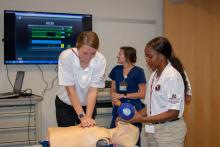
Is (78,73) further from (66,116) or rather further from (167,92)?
(167,92)

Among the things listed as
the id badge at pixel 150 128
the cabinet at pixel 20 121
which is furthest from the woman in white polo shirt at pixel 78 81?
the cabinet at pixel 20 121

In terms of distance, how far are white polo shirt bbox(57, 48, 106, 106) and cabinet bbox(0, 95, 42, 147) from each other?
2.65 feet

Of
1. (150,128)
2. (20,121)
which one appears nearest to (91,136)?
(150,128)

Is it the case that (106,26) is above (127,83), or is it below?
above

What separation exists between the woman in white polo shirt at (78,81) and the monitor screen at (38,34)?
1266 mm

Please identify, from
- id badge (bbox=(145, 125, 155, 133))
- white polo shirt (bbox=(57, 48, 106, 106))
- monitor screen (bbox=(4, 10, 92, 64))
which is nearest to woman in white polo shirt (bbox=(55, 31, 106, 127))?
white polo shirt (bbox=(57, 48, 106, 106))

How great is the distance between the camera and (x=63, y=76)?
2.21 metres

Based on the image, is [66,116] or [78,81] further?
[66,116]

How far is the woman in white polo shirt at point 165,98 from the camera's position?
→ 185 centimetres

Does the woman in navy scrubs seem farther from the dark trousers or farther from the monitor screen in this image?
the dark trousers

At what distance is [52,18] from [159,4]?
1576 millimetres

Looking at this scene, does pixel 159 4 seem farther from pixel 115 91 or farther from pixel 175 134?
pixel 175 134

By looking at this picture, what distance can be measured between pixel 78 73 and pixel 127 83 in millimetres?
1184

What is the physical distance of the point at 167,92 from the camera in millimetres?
1865
